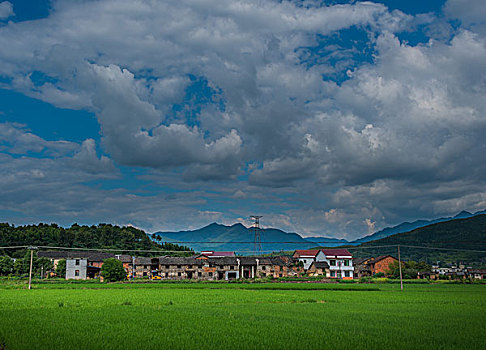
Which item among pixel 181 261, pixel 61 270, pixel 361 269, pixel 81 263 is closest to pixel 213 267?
pixel 181 261

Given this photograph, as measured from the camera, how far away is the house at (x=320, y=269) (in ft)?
372

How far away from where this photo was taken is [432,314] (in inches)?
→ 1095

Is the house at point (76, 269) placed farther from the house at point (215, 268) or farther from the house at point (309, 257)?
the house at point (309, 257)

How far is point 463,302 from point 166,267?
269ft

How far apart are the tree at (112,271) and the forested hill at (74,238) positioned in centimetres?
5485

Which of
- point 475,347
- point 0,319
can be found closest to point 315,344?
point 475,347

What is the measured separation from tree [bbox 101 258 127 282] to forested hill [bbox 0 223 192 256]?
180 ft

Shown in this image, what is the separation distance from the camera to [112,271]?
8281cm

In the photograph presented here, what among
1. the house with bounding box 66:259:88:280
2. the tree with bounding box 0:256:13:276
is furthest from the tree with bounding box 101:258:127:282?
the tree with bounding box 0:256:13:276

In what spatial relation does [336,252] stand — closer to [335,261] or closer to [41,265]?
[335,261]

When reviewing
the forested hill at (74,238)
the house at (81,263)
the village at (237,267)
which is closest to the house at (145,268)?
the village at (237,267)

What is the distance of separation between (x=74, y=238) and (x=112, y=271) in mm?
78291

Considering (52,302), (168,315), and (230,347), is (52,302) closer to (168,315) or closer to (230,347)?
(168,315)

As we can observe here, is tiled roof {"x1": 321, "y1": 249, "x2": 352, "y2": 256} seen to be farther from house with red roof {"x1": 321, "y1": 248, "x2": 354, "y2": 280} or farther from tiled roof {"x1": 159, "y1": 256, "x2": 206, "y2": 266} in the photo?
tiled roof {"x1": 159, "y1": 256, "x2": 206, "y2": 266}
